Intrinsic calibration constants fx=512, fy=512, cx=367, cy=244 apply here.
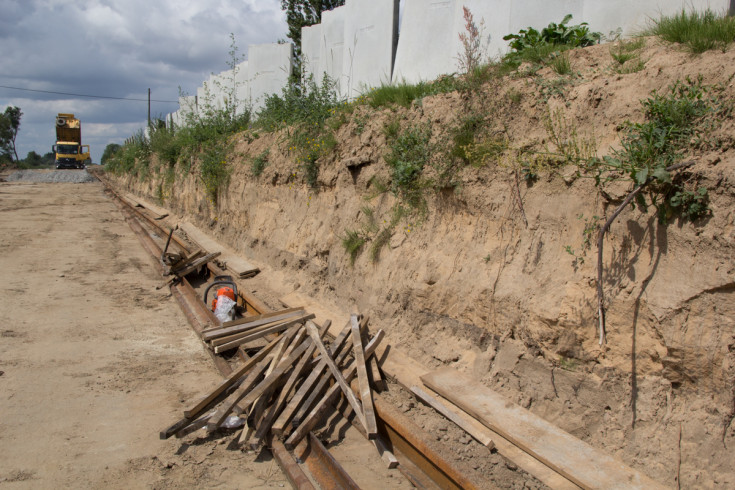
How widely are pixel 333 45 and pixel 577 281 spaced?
9.52 meters

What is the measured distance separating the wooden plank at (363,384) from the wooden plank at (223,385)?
2.96 feet

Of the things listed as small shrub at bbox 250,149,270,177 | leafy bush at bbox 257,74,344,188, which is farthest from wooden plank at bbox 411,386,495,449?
small shrub at bbox 250,149,270,177

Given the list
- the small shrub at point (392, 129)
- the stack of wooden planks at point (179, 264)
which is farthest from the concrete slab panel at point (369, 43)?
the stack of wooden planks at point (179, 264)

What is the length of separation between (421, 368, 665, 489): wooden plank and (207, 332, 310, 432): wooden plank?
4.56ft

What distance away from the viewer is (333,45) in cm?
1206

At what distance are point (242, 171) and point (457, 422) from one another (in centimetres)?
975

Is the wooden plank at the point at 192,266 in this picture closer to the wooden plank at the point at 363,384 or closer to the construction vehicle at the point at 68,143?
the wooden plank at the point at 363,384

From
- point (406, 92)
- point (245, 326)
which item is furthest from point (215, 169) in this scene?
point (245, 326)

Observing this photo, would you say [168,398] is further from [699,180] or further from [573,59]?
[573,59]

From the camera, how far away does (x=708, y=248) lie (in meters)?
3.66

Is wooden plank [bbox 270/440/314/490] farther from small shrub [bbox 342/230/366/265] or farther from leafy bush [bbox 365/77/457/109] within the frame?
leafy bush [bbox 365/77/457/109]

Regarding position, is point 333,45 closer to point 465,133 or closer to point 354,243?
point 354,243

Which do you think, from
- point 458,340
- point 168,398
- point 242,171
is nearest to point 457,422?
point 458,340

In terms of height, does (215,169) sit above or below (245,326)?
above
